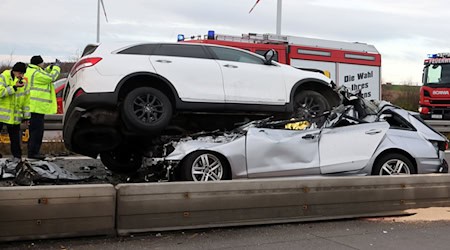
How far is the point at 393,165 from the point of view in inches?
259

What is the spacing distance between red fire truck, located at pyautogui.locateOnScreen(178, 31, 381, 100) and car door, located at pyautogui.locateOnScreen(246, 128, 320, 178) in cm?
728

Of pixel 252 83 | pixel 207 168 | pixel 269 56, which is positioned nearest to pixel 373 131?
pixel 252 83

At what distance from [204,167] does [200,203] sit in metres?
1.02

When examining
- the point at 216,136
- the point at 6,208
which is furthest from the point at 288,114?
the point at 6,208

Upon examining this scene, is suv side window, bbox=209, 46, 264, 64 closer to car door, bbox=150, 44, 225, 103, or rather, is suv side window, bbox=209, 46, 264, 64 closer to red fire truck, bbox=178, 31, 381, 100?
car door, bbox=150, 44, 225, 103

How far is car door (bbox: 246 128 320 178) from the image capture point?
6.27 metres

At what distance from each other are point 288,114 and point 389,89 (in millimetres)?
28082

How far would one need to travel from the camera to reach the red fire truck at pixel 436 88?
19516 mm

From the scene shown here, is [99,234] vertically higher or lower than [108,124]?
lower

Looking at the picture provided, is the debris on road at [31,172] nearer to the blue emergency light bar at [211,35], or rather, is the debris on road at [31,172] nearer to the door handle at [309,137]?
the door handle at [309,137]

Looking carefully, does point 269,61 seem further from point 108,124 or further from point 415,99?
point 415,99

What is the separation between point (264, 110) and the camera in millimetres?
7109

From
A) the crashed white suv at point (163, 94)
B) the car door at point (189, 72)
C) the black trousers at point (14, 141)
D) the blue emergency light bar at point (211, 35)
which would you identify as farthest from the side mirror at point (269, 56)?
the blue emergency light bar at point (211, 35)

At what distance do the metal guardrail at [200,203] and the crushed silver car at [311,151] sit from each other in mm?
497
